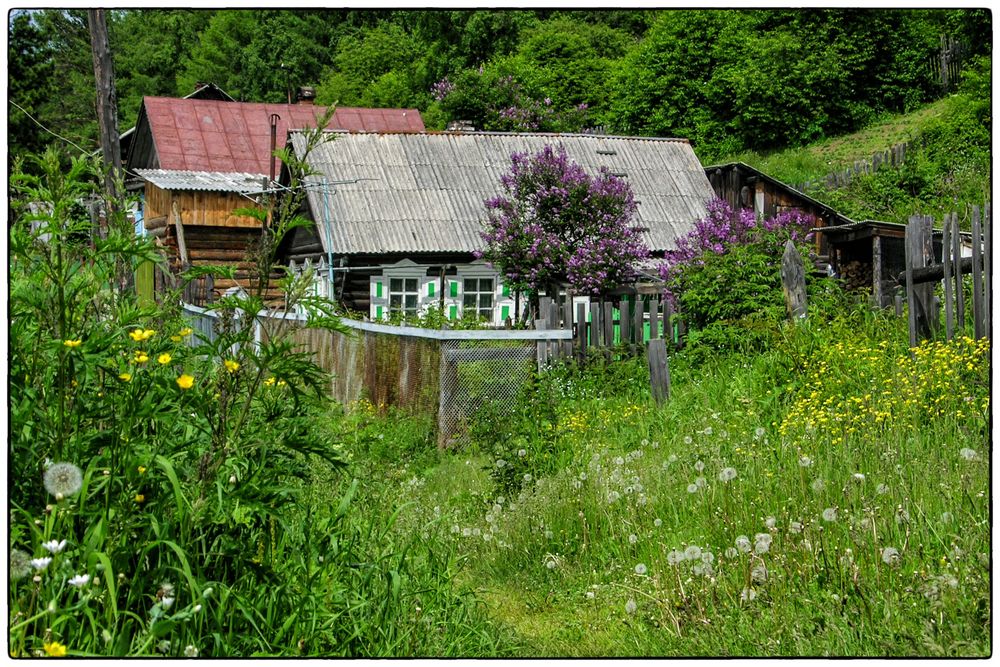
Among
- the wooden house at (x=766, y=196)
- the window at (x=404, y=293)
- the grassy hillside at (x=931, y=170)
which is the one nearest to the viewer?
the window at (x=404, y=293)

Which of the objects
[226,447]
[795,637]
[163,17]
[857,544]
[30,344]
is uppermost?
[163,17]

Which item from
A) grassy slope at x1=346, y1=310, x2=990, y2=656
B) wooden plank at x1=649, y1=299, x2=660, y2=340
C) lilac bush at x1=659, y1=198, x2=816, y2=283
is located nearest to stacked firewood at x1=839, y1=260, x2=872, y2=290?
lilac bush at x1=659, y1=198, x2=816, y2=283

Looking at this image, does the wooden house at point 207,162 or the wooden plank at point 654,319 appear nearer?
the wooden plank at point 654,319

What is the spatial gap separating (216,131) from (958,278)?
26.5 m

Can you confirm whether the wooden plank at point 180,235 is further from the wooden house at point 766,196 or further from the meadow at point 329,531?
the meadow at point 329,531

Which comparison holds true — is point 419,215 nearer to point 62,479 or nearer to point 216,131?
point 216,131

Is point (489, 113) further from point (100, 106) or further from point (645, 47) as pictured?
point (100, 106)

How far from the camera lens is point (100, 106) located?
32.7 ft

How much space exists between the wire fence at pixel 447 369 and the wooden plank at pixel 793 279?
230 centimetres

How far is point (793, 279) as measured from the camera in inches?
394

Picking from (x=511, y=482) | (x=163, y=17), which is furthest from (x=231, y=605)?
(x=163, y=17)

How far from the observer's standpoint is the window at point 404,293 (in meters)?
21.9

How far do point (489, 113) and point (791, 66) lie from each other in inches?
426

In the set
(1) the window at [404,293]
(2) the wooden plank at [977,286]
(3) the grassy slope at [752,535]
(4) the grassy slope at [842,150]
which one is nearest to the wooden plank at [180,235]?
(1) the window at [404,293]
